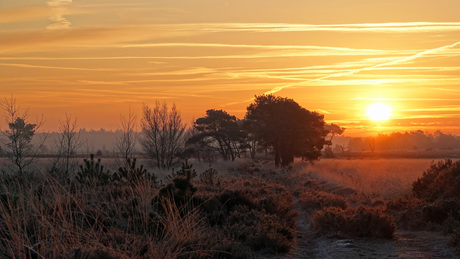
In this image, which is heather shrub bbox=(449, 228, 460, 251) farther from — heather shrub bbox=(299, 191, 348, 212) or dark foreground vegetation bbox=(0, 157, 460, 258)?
heather shrub bbox=(299, 191, 348, 212)

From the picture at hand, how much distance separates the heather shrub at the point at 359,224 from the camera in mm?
14086

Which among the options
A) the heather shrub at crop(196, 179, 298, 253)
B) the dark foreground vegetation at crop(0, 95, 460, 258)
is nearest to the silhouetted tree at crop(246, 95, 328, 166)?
the dark foreground vegetation at crop(0, 95, 460, 258)

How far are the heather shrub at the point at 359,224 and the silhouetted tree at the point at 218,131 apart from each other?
174 feet

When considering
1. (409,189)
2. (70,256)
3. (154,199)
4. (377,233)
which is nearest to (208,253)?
(70,256)

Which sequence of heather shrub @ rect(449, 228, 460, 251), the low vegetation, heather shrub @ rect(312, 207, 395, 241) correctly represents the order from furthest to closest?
heather shrub @ rect(312, 207, 395, 241), heather shrub @ rect(449, 228, 460, 251), the low vegetation

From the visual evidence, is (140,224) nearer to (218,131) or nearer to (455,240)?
(455,240)

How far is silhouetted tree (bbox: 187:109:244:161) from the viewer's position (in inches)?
2709

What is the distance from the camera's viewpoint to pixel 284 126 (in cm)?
5778

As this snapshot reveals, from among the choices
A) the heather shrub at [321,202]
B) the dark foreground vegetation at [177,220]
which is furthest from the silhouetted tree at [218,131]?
the dark foreground vegetation at [177,220]

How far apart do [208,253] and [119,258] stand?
7.75 feet

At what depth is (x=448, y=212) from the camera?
16.0 metres

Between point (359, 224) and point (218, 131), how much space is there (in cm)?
5494

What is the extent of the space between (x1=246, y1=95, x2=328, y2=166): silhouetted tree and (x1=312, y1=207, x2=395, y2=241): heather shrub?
4231 centimetres

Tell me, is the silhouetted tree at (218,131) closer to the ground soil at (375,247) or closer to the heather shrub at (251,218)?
the heather shrub at (251,218)
